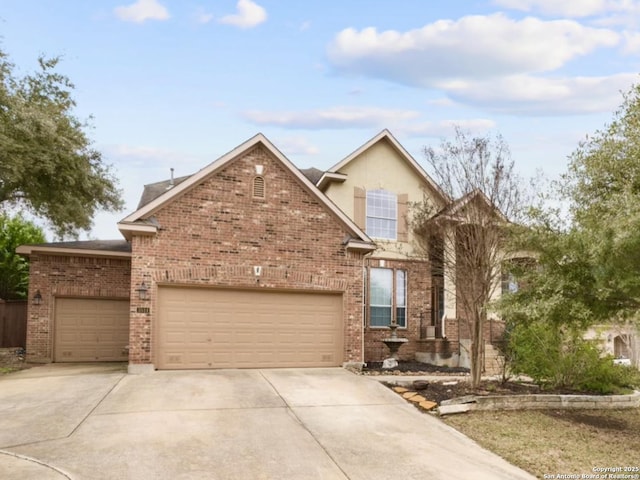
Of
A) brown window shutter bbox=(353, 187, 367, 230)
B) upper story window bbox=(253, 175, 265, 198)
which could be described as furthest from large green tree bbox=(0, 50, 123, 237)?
brown window shutter bbox=(353, 187, 367, 230)

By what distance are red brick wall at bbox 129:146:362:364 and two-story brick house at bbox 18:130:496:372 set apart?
3cm

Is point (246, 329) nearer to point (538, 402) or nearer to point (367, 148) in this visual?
point (538, 402)

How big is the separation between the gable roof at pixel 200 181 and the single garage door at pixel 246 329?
161cm

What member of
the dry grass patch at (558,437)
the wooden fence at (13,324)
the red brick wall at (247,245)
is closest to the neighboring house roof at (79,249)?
the red brick wall at (247,245)

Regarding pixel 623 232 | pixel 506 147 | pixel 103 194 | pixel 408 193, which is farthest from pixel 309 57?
pixel 103 194

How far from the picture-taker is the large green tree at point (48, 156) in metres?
16.8

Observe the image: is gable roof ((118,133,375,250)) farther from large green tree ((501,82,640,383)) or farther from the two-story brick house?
large green tree ((501,82,640,383))

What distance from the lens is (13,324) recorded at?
805 inches

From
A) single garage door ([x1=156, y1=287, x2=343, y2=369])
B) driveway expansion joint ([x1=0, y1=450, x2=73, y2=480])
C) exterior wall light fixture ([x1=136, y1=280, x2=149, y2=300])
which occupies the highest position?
exterior wall light fixture ([x1=136, y1=280, x2=149, y2=300])

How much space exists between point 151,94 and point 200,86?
1379 millimetres

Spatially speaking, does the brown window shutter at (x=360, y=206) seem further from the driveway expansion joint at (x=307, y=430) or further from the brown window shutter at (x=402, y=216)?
the driveway expansion joint at (x=307, y=430)

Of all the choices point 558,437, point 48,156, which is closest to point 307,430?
point 558,437

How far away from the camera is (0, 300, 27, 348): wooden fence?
20.3 metres

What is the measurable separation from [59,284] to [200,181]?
6.30m
